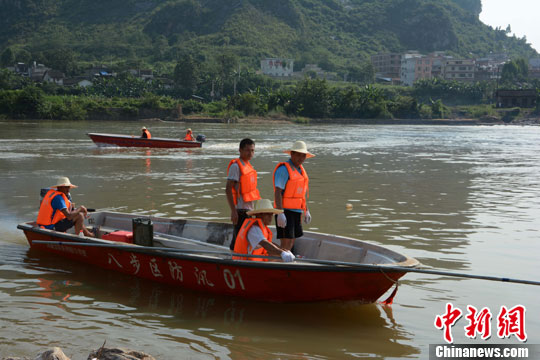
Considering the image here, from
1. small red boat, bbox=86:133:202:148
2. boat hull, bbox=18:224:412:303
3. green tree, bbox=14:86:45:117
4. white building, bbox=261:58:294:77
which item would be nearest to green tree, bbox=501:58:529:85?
white building, bbox=261:58:294:77

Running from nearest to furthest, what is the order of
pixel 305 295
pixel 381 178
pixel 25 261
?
pixel 305 295
pixel 25 261
pixel 381 178

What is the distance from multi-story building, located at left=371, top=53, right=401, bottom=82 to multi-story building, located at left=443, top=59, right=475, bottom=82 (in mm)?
16040

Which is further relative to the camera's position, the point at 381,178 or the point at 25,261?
the point at 381,178

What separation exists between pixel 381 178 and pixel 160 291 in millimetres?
13835

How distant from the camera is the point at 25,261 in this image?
31.4ft

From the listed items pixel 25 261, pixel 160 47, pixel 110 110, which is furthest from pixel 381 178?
pixel 160 47

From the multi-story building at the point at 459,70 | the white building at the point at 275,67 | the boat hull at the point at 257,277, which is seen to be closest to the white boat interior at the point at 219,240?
the boat hull at the point at 257,277

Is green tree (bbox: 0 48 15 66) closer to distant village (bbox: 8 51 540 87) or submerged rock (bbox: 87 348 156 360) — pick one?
distant village (bbox: 8 51 540 87)

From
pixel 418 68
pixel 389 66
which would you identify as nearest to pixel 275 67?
pixel 418 68

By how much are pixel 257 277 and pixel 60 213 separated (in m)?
4.13

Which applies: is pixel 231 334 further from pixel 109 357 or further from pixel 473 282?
pixel 473 282

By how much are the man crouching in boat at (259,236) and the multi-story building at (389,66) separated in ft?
533

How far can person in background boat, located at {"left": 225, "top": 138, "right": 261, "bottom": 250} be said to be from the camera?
798 cm

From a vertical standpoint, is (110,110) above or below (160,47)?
below
